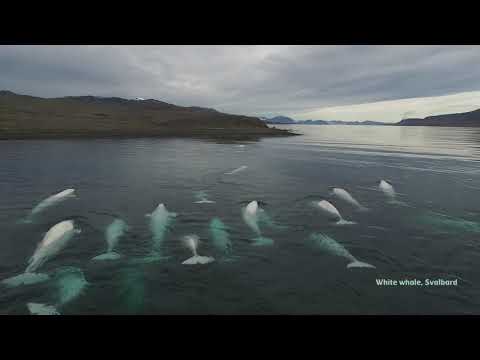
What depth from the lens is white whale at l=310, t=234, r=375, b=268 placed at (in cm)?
1148

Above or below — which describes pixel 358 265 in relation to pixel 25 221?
below

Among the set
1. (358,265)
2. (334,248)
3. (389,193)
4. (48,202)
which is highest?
(48,202)

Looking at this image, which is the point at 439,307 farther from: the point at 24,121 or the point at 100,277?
the point at 24,121

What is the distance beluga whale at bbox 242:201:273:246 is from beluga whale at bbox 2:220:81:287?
30.3ft

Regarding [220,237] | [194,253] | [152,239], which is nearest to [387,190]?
[220,237]

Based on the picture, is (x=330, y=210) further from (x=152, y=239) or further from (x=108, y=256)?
(x=108, y=256)

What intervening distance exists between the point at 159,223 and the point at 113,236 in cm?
260

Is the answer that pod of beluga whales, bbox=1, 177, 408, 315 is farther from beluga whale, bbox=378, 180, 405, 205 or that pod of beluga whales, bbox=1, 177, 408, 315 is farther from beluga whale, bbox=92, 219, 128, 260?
beluga whale, bbox=378, 180, 405, 205

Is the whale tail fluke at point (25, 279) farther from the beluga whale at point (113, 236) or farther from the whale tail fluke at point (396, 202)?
the whale tail fluke at point (396, 202)

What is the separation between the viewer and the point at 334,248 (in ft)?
42.1

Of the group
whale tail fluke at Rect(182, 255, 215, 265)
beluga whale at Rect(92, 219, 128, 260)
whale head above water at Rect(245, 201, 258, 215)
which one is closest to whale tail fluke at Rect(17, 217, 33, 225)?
beluga whale at Rect(92, 219, 128, 260)

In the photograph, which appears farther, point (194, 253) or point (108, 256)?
point (194, 253)

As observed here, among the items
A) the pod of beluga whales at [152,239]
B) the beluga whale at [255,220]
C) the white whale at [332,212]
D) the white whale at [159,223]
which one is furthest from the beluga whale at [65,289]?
the white whale at [332,212]
